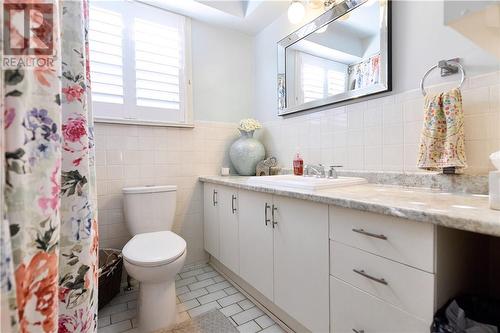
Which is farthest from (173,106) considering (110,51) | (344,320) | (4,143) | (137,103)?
(344,320)

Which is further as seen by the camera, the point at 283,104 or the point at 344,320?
the point at 283,104

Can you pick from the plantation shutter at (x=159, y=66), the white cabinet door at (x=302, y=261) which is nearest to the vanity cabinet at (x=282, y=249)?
the white cabinet door at (x=302, y=261)

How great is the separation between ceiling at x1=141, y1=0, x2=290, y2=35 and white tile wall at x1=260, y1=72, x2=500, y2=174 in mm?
989

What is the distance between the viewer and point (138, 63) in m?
2.07

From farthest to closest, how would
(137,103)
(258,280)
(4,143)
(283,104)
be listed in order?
1. (283,104)
2. (137,103)
3. (258,280)
4. (4,143)

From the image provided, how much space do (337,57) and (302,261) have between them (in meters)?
1.41

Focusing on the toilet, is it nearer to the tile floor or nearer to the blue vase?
the tile floor

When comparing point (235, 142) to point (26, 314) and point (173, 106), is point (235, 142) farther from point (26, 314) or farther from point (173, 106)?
point (26, 314)

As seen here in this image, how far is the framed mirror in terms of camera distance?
1.46 m

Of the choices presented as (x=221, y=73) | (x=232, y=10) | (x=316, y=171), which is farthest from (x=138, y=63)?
(x=316, y=171)

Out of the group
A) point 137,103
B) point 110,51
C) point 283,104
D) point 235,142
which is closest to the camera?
point 110,51

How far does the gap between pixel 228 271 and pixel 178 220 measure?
2.17 feet

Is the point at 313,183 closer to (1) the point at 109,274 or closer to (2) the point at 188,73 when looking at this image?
(1) the point at 109,274

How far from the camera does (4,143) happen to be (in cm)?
48
